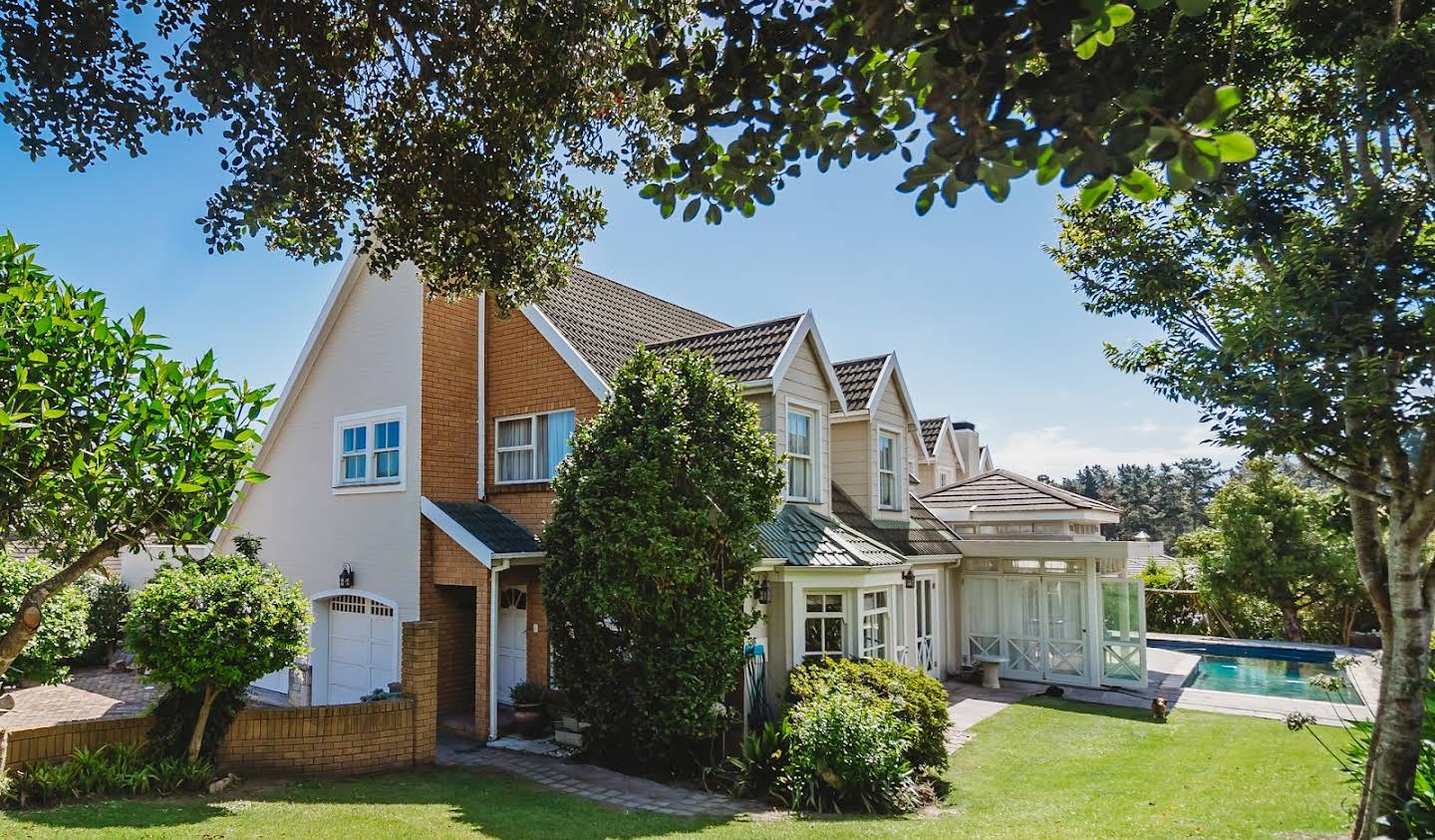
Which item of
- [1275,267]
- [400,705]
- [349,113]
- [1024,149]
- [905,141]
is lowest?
[400,705]

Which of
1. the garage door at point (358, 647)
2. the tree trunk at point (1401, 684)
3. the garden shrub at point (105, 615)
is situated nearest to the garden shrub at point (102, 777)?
the garage door at point (358, 647)

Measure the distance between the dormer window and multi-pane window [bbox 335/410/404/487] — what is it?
7.40m

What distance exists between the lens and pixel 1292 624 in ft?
82.8

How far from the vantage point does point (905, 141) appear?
12.0ft

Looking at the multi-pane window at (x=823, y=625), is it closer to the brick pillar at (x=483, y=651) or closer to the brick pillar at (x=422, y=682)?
the brick pillar at (x=483, y=651)

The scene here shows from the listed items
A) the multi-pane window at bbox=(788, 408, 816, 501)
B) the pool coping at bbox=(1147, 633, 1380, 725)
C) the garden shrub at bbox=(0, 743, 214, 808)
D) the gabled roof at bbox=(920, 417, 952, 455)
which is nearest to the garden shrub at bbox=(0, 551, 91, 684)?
the garden shrub at bbox=(0, 743, 214, 808)

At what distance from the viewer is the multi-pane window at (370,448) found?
1573 cm

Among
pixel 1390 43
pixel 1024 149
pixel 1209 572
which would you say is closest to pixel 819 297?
pixel 1390 43

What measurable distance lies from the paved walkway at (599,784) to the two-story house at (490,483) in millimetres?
1053

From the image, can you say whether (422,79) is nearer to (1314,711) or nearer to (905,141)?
A: (905,141)

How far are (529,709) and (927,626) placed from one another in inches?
364

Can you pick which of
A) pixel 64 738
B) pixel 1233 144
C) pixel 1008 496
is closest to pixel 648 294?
pixel 1008 496

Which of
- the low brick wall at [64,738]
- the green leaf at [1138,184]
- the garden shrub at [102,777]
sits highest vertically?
the green leaf at [1138,184]

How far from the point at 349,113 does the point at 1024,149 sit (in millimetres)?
7266
